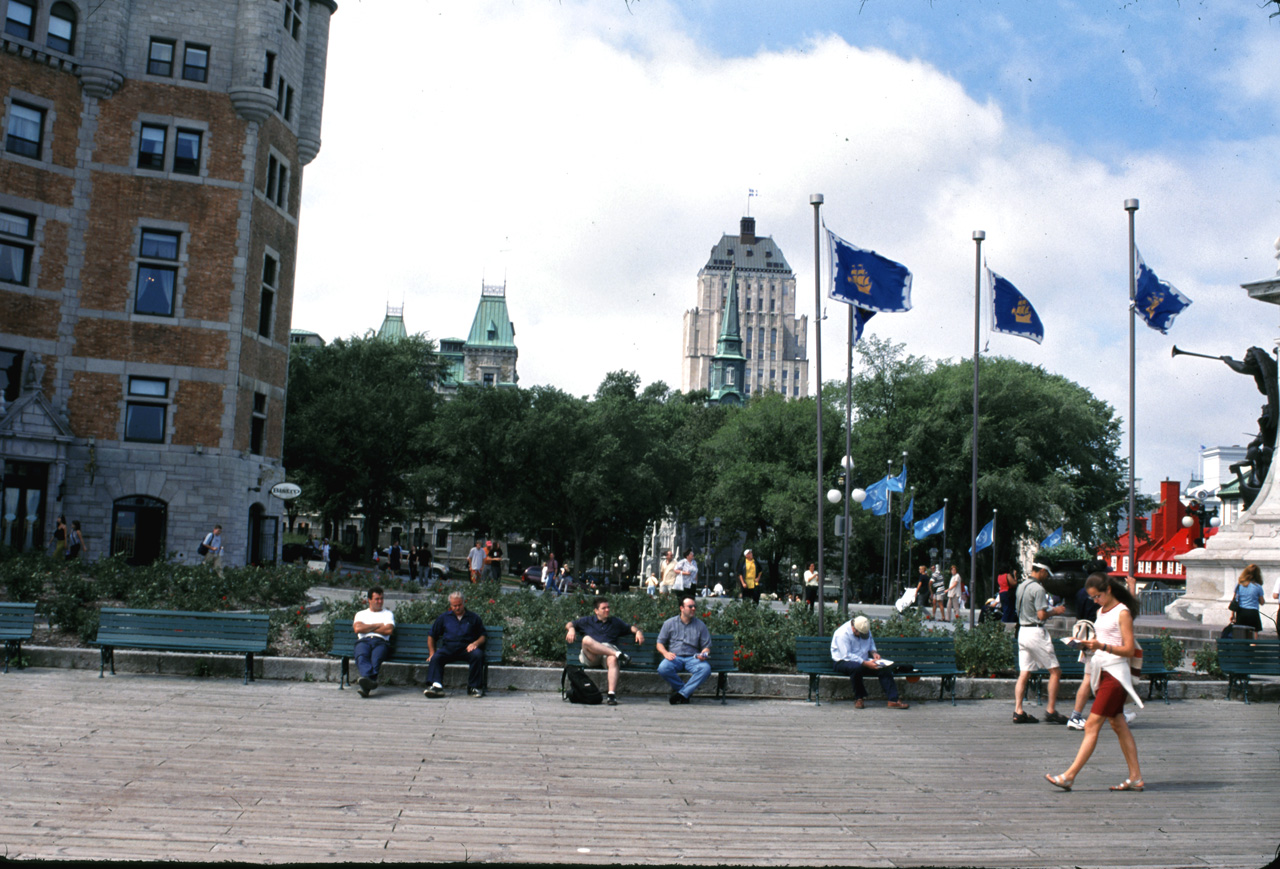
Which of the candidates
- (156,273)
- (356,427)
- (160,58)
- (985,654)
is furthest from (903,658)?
(356,427)

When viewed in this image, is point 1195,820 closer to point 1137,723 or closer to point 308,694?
point 1137,723

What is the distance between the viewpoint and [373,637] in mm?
13555

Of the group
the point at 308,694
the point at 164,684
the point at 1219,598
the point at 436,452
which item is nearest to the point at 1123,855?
the point at 308,694

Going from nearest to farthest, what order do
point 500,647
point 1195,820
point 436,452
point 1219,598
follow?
point 1195,820
point 500,647
point 1219,598
point 436,452

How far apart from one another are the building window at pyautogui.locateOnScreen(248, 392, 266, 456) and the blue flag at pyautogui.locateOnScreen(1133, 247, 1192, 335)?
1063 inches

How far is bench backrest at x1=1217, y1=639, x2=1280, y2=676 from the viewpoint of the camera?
1451 cm

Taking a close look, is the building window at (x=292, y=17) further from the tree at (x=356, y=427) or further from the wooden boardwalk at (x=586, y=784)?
the wooden boardwalk at (x=586, y=784)

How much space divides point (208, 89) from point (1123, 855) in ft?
114

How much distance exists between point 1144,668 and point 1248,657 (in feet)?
5.04

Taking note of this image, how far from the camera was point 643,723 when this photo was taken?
1176cm

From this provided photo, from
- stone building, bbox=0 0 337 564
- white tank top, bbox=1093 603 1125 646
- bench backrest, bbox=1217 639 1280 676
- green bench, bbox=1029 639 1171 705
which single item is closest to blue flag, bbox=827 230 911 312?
green bench, bbox=1029 639 1171 705

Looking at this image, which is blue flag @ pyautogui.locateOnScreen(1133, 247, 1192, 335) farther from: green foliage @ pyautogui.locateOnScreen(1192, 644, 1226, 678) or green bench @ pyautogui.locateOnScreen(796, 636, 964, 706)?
green bench @ pyautogui.locateOnScreen(796, 636, 964, 706)

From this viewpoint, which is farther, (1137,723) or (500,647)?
(500,647)

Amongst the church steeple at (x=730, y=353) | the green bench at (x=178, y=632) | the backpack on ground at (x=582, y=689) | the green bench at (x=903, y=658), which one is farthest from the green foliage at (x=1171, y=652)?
the church steeple at (x=730, y=353)
